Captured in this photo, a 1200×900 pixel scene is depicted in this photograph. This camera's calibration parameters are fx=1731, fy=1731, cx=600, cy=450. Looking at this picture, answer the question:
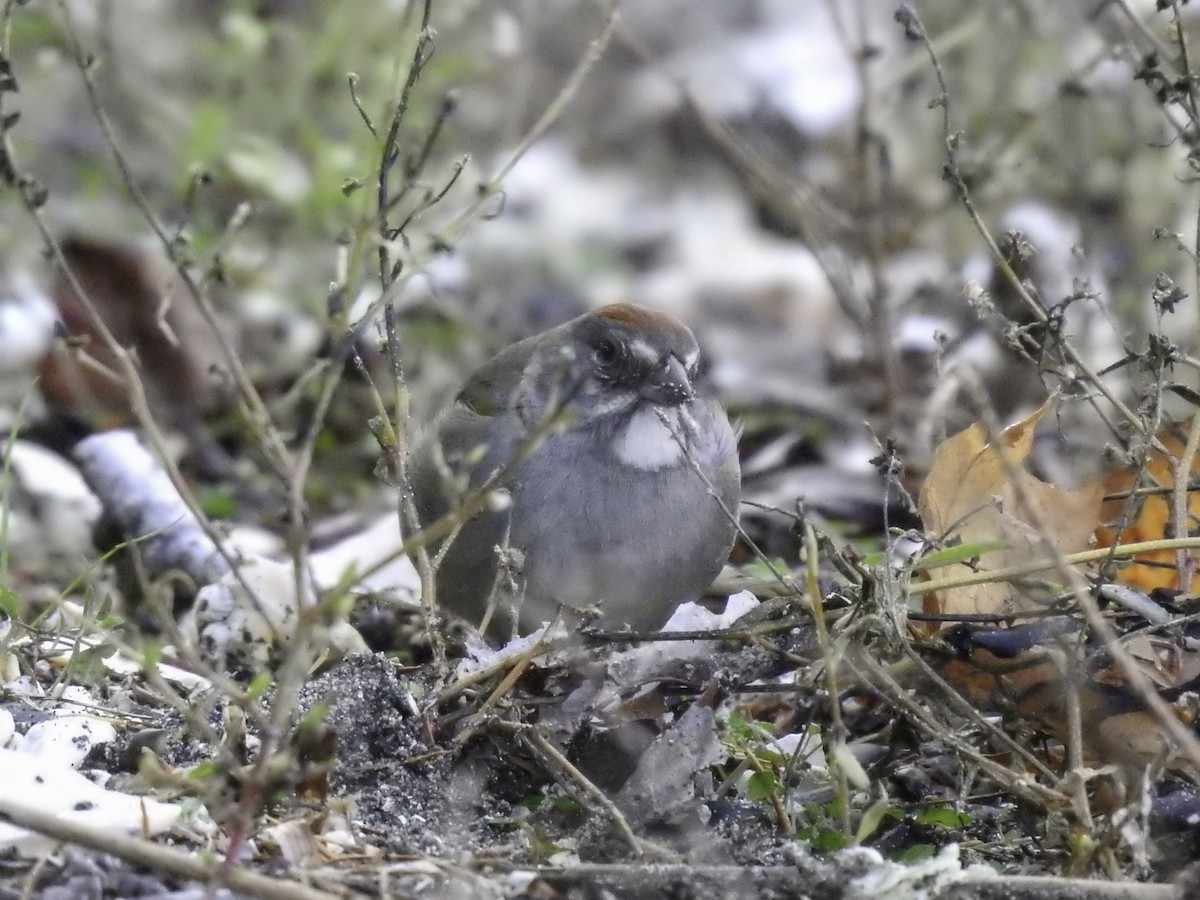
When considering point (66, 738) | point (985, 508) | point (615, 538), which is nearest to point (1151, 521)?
point (985, 508)

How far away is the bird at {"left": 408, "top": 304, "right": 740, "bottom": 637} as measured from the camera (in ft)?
12.2

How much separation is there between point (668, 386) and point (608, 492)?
0.30 meters

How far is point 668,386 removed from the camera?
12.8 feet

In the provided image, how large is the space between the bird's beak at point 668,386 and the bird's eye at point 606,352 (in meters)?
0.10

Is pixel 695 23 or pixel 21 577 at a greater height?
pixel 695 23

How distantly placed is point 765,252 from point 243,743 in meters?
6.69

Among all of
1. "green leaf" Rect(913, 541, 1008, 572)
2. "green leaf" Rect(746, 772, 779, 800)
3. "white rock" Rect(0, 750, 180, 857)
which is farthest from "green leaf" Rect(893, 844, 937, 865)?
"white rock" Rect(0, 750, 180, 857)

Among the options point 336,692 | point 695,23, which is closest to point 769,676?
point 336,692

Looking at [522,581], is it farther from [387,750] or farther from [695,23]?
[695,23]

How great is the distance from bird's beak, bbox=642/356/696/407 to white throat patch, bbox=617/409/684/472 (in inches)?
1.7

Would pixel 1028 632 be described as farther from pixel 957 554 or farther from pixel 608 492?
pixel 608 492

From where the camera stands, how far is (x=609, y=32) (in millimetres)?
3469

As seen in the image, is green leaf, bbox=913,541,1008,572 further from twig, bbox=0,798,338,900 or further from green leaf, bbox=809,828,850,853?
twig, bbox=0,798,338,900

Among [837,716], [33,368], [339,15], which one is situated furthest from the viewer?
[339,15]
